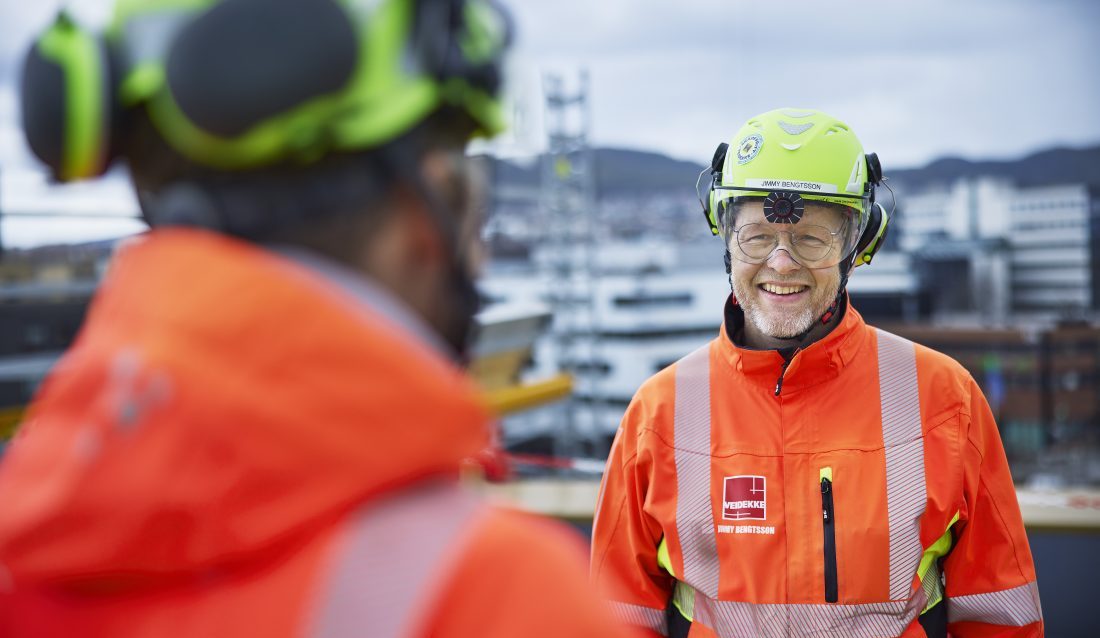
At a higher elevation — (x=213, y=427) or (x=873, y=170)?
(x=873, y=170)

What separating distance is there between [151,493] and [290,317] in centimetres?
12

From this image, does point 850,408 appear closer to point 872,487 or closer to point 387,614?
point 872,487

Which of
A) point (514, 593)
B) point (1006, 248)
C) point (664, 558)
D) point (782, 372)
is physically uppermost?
point (514, 593)

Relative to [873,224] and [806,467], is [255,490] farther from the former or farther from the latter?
[873,224]

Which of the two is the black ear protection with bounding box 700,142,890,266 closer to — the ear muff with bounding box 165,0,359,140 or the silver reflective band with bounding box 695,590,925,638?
the silver reflective band with bounding box 695,590,925,638

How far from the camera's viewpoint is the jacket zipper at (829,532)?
61.0 inches

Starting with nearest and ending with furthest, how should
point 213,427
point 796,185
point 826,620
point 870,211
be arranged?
point 213,427 < point 826,620 < point 796,185 < point 870,211

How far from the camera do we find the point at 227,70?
21.7 inches

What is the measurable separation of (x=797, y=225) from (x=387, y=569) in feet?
4.98

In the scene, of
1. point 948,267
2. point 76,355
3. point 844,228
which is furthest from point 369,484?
point 948,267

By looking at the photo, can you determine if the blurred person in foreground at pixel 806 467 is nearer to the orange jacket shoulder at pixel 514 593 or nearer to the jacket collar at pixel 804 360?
the jacket collar at pixel 804 360

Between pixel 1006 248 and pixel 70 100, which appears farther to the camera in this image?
pixel 1006 248

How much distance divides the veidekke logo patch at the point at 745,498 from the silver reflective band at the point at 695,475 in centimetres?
3

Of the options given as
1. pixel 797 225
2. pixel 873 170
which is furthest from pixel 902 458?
pixel 873 170
